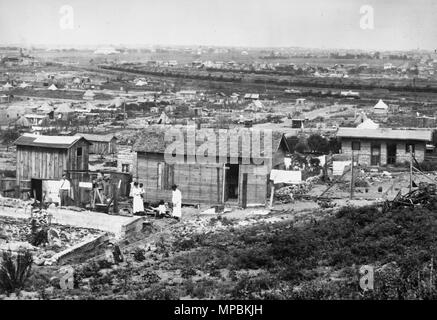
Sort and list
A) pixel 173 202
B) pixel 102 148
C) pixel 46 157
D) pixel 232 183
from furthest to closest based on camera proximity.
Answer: pixel 102 148 < pixel 232 183 < pixel 46 157 < pixel 173 202

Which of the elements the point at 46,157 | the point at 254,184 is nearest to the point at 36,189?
the point at 46,157

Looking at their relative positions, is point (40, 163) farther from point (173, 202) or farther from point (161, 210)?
point (173, 202)

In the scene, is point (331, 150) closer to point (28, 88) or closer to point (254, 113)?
point (254, 113)

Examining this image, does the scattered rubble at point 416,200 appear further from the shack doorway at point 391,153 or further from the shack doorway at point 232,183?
the shack doorway at point 391,153

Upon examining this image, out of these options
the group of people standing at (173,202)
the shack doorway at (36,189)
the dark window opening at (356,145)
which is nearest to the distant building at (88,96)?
the dark window opening at (356,145)

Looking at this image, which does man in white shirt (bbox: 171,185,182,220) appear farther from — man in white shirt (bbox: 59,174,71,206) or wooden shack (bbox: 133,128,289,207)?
man in white shirt (bbox: 59,174,71,206)

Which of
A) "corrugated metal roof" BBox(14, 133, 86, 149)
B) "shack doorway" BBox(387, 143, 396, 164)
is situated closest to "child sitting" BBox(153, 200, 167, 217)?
"corrugated metal roof" BBox(14, 133, 86, 149)

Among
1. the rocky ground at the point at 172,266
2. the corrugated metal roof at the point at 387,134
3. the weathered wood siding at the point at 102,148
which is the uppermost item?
the corrugated metal roof at the point at 387,134

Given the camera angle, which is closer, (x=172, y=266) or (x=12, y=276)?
(x=12, y=276)
